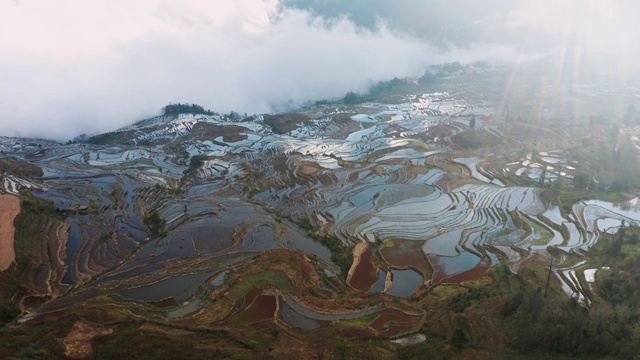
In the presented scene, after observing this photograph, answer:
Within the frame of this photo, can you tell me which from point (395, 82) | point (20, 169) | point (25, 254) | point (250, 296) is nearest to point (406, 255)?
point (250, 296)

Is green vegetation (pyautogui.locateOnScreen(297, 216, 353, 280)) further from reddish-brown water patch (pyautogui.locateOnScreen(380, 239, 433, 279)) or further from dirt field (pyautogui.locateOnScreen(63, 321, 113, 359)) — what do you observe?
dirt field (pyautogui.locateOnScreen(63, 321, 113, 359))

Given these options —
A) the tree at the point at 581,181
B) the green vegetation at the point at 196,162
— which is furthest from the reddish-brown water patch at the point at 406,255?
the green vegetation at the point at 196,162

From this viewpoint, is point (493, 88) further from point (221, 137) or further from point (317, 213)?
point (317, 213)

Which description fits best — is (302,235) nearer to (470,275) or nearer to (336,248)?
(336,248)

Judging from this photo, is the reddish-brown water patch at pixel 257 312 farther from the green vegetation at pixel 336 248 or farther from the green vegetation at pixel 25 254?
the green vegetation at pixel 25 254

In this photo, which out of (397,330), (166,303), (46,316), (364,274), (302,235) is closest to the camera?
(397,330)

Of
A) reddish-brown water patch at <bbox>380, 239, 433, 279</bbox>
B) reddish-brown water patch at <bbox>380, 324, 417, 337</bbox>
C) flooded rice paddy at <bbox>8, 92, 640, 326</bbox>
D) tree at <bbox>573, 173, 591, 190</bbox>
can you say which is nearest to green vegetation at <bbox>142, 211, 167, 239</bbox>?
flooded rice paddy at <bbox>8, 92, 640, 326</bbox>

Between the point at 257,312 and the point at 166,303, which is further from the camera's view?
the point at 166,303
